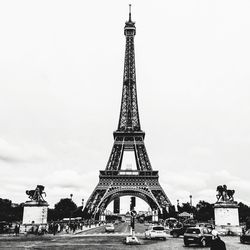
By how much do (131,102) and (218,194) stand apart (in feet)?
203

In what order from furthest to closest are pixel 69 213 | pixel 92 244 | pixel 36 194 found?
pixel 69 213 → pixel 36 194 → pixel 92 244

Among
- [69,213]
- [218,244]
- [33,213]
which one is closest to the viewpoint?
[218,244]

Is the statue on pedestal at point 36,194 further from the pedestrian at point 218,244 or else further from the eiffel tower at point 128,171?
the eiffel tower at point 128,171

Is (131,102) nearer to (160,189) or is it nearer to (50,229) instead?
(160,189)

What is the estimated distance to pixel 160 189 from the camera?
8881 cm

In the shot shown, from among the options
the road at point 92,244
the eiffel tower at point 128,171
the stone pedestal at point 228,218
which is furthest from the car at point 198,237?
the eiffel tower at point 128,171

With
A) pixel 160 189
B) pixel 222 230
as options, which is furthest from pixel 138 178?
pixel 222 230

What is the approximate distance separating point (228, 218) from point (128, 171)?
182 feet

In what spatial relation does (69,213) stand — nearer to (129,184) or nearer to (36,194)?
(129,184)

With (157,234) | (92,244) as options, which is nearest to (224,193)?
(157,234)

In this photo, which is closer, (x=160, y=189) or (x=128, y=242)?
(x=128, y=242)

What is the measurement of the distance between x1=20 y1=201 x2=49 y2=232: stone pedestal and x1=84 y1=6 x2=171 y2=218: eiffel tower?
43906mm

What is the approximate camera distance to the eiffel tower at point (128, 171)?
86.6 m

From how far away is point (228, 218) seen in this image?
127 feet
